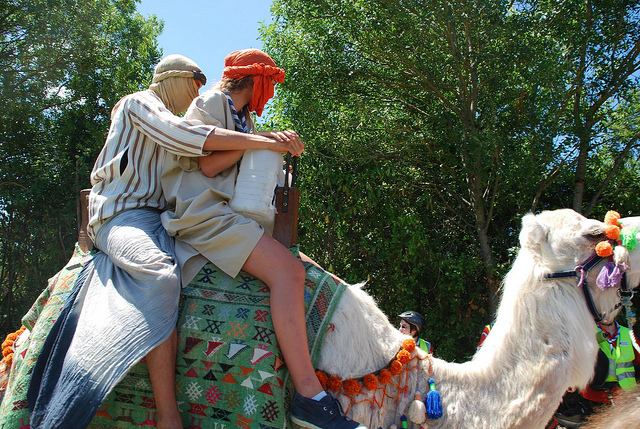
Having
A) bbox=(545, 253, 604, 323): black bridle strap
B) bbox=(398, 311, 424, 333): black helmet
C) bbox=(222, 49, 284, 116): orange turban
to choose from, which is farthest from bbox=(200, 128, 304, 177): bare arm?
bbox=(398, 311, 424, 333): black helmet

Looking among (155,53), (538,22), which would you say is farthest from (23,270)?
(538,22)

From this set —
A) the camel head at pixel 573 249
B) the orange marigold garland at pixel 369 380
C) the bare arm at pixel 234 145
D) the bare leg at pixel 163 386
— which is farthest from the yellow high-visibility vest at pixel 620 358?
the bare leg at pixel 163 386

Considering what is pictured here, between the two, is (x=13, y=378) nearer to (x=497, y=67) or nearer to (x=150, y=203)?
(x=150, y=203)

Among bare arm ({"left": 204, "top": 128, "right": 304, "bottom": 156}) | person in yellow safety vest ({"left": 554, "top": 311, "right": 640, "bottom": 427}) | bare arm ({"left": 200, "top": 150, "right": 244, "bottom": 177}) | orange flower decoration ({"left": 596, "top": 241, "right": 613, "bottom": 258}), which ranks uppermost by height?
bare arm ({"left": 204, "top": 128, "right": 304, "bottom": 156})

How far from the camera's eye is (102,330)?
7.12 feet

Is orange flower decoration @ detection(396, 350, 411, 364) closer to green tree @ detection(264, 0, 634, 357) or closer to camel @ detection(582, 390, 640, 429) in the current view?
camel @ detection(582, 390, 640, 429)

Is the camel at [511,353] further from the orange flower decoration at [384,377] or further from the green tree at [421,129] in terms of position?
the green tree at [421,129]

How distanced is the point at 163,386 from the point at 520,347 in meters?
1.84

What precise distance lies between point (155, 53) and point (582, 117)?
8502 mm

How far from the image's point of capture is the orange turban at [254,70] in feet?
9.09

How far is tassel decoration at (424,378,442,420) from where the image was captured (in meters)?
2.44

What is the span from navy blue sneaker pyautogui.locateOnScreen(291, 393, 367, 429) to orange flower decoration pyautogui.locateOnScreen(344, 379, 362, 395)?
0.13 metres

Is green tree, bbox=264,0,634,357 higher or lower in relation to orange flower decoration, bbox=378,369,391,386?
higher

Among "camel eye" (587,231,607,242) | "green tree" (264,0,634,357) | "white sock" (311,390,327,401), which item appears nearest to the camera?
"white sock" (311,390,327,401)
